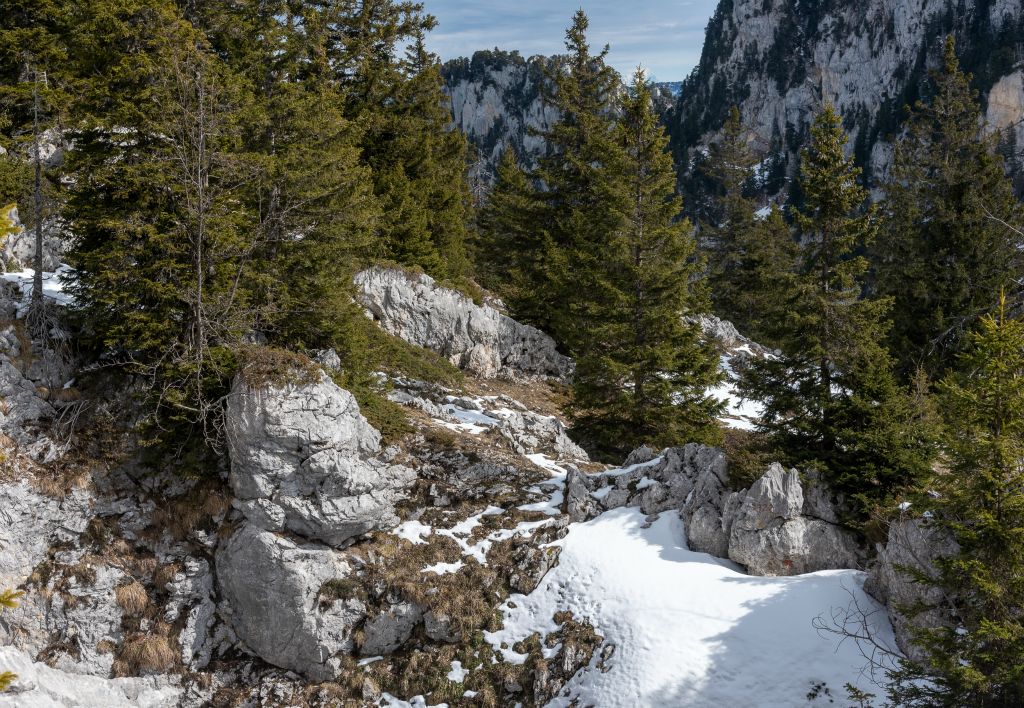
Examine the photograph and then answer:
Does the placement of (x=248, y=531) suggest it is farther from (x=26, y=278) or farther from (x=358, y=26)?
(x=358, y=26)

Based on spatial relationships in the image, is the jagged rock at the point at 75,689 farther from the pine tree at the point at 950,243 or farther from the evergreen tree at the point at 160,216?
the pine tree at the point at 950,243

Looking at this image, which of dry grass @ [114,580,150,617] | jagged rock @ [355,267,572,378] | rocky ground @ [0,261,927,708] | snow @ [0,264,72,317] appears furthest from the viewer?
jagged rock @ [355,267,572,378]

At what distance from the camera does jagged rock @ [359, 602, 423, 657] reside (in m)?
12.0

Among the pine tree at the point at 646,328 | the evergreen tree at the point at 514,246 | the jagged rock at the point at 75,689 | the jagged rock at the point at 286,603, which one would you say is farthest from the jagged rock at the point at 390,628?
the evergreen tree at the point at 514,246

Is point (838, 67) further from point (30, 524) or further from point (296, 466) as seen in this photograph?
point (30, 524)

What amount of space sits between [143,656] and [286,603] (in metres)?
2.74

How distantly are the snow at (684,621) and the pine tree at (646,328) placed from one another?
14.0 ft

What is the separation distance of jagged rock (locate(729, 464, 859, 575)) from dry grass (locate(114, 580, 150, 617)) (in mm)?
11630

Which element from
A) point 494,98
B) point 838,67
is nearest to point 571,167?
point 838,67

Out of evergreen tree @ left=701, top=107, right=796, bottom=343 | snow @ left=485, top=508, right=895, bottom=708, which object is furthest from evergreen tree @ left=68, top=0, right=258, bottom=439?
evergreen tree @ left=701, top=107, right=796, bottom=343

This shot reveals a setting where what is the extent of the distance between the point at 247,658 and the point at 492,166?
17383cm

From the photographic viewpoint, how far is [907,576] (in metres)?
10.2

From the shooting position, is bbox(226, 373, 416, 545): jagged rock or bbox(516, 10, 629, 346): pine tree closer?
bbox(226, 373, 416, 545): jagged rock

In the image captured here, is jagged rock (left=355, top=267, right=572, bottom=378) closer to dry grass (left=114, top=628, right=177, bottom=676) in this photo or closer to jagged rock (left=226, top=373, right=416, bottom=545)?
jagged rock (left=226, top=373, right=416, bottom=545)
